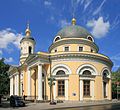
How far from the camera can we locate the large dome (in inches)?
2163

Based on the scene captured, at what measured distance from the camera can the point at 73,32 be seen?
182 ft

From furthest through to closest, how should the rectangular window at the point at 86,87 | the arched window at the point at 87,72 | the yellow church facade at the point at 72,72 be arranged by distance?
the arched window at the point at 87,72 → the rectangular window at the point at 86,87 → the yellow church facade at the point at 72,72

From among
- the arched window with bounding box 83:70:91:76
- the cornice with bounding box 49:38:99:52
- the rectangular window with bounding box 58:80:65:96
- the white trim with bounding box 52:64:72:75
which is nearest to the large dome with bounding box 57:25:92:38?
the cornice with bounding box 49:38:99:52

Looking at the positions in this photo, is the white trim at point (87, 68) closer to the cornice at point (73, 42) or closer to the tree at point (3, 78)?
the cornice at point (73, 42)

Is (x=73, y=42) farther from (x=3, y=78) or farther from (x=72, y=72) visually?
(x=3, y=78)

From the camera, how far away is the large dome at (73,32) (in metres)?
54.9

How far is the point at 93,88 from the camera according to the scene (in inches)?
1937

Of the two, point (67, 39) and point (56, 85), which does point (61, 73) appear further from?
point (67, 39)

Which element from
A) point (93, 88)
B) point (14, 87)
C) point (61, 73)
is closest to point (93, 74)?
point (93, 88)

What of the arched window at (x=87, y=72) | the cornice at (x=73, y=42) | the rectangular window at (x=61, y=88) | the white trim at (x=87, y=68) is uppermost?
the cornice at (x=73, y=42)

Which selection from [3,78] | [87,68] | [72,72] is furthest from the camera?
[87,68]

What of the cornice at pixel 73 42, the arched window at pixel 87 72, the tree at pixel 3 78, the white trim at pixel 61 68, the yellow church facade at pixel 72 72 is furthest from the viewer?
→ the cornice at pixel 73 42

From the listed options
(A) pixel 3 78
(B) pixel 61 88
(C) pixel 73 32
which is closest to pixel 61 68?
(B) pixel 61 88

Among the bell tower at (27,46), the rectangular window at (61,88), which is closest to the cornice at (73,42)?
the rectangular window at (61,88)
